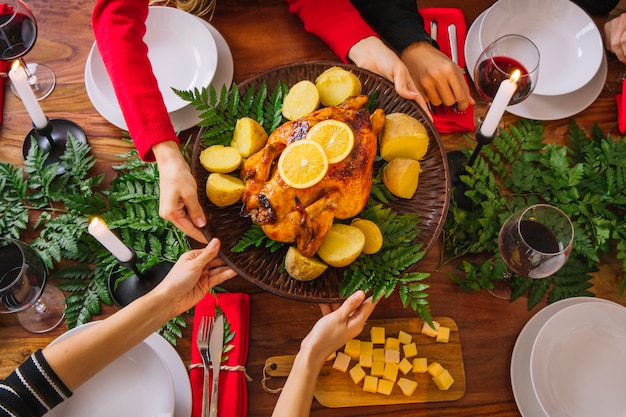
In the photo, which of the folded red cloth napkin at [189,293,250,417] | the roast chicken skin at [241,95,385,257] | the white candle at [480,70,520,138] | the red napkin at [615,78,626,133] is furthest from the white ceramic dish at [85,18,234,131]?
the red napkin at [615,78,626,133]

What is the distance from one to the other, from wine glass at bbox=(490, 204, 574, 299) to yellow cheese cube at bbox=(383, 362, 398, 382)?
15.0 inches

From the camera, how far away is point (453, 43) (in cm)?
152

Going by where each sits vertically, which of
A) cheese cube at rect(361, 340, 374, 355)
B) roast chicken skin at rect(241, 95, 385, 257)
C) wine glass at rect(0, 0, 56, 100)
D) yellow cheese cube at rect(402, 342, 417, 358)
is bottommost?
yellow cheese cube at rect(402, 342, 417, 358)

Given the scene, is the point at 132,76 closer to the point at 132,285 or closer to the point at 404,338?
the point at 132,285

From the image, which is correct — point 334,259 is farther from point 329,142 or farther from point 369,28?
point 369,28

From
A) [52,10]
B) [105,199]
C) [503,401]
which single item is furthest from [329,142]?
[52,10]

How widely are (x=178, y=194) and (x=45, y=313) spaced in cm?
49

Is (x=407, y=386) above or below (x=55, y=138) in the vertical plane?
below

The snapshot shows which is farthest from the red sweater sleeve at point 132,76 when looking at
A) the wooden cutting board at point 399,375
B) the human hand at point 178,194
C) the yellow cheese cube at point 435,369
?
the yellow cheese cube at point 435,369

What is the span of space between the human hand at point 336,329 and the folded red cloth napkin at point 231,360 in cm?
18

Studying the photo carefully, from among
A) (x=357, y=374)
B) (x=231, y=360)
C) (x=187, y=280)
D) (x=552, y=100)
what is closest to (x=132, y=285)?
(x=187, y=280)

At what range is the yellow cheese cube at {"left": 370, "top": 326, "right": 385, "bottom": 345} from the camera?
125 centimetres

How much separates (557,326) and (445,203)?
0.41m

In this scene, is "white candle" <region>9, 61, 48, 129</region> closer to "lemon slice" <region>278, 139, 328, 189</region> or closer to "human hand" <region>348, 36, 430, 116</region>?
"lemon slice" <region>278, 139, 328, 189</region>
